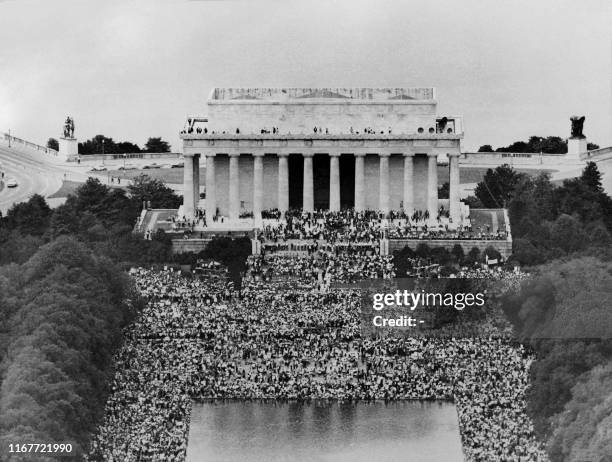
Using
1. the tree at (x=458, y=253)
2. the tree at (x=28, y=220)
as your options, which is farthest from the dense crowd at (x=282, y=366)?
the tree at (x=28, y=220)

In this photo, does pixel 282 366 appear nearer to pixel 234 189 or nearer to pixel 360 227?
pixel 360 227

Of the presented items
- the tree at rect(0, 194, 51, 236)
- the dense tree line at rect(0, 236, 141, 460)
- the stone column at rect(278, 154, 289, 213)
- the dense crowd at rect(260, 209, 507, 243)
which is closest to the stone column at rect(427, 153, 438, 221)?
the dense crowd at rect(260, 209, 507, 243)

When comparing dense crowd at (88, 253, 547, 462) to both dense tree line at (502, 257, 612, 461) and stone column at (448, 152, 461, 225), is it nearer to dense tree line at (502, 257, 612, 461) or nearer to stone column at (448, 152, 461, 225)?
dense tree line at (502, 257, 612, 461)

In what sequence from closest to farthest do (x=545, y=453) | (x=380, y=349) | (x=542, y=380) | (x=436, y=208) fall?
(x=545, y=453) → (x=542, y=380) → (x=380, y=349) → (x=436, y=208)

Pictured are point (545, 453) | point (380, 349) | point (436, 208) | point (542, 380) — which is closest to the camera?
point (545, 453)

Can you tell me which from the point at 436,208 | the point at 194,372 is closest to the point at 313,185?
the point at 436,208

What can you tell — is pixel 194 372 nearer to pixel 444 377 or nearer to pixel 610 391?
pixel 444 377

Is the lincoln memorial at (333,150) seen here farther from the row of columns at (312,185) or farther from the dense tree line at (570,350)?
the dense tree line at (570,350)
